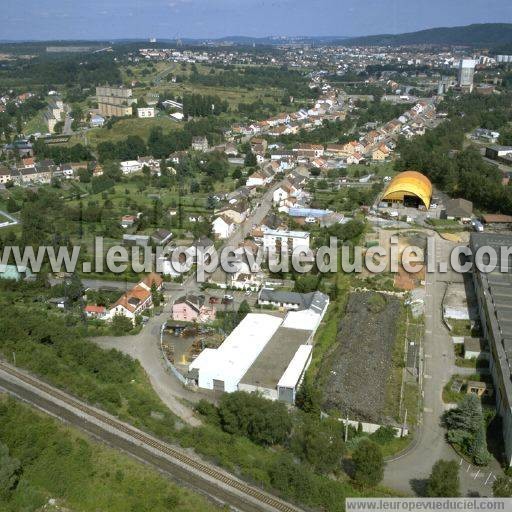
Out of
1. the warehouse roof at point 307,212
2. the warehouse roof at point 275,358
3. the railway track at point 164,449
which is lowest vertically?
the railway track at point 164,449

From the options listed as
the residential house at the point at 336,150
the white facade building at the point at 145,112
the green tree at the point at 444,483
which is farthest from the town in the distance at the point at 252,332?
the white facade building at the point at 145,112

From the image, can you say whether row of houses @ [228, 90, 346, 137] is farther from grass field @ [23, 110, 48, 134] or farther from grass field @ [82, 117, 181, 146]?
grass field @ [23, 110, 48, 134]

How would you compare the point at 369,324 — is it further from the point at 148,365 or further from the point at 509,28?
the point at 509,28

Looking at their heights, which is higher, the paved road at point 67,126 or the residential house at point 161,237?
the paved road at point 67,126

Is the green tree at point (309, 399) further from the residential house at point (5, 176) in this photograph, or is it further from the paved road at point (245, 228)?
the residential house at point (5, 176)

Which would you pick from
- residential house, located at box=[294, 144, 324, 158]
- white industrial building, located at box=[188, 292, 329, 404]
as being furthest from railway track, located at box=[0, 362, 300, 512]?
residential house, located at box=[294, 144, 324, 158]

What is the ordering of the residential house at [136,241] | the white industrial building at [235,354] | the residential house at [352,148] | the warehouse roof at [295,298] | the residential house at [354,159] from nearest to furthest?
the white industrial building at [235,354] < the warehouse roof at [295,298] < the residential house at [136,241] < the residential house at [354,159] < the residential house at [352,148]

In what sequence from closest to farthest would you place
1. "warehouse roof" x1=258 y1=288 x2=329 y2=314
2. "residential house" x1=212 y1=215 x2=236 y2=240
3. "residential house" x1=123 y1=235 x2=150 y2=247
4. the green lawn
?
the green lawn → "warehouse roof" x1=258 y1=288 x2=329 y2=314 → "residential house" x1=123 y1=235 x2=150 y2=247 → "residential house" x1=212 y1=215 x2=236 y2=240
